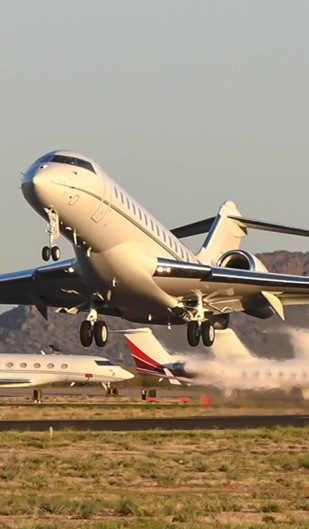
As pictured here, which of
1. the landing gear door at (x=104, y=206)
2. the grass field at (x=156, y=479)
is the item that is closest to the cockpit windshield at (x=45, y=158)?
the landing gear door at (x=104, y=206)

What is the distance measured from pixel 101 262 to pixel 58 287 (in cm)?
501

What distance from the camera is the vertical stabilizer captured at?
34197mm

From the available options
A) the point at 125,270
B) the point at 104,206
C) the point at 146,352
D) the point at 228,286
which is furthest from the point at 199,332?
the point at 146,352

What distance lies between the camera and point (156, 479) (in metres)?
20.1

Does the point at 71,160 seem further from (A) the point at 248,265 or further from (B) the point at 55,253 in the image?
(A) the point at 248,265

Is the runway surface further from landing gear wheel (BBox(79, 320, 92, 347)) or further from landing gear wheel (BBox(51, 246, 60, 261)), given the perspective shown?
landing gear wheel (BBox(51, 246, 60, 261))

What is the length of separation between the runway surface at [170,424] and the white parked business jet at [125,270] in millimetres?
3682

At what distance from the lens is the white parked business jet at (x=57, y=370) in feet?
204

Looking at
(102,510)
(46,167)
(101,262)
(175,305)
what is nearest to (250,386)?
(175,305)

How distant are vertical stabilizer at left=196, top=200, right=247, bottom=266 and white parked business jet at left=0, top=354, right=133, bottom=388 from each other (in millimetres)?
29382

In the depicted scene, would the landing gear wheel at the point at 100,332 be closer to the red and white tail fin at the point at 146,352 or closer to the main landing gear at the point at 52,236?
the main landing gear at the point at 52,236

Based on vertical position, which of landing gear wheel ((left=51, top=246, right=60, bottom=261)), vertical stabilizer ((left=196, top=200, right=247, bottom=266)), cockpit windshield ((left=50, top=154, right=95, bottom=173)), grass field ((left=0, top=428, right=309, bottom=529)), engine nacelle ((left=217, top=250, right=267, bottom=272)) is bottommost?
grass field ((left=0, top=428, right=309, bottom=529))

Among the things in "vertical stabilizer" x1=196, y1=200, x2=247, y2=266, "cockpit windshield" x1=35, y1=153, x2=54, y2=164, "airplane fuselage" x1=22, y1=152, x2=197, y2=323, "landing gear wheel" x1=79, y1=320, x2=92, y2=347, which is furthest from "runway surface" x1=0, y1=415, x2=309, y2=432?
"cockpit windshield" x1=35, y1=153, x2=54, y2=164

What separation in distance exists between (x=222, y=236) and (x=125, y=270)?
1038cm
